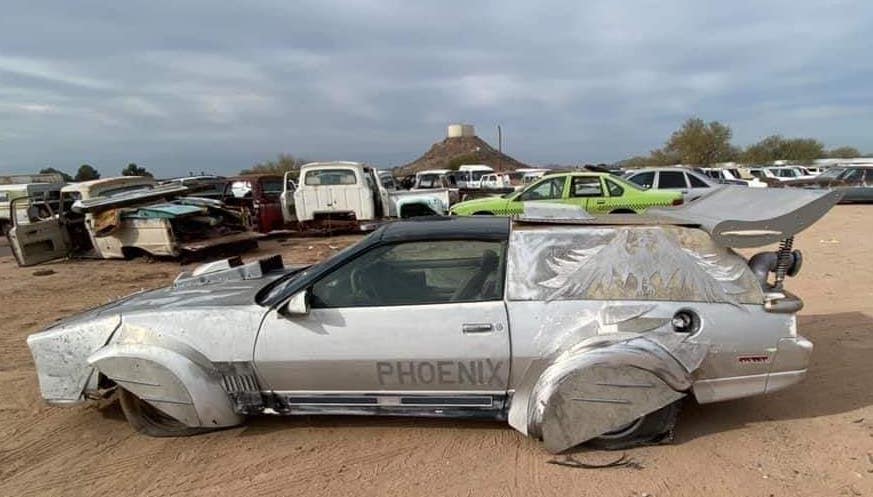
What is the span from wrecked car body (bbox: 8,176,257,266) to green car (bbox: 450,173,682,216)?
231 inches

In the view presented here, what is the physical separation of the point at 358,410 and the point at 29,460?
2104 millimetres

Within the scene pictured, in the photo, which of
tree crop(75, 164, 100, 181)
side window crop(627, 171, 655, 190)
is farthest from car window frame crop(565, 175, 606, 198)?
tree crop(75, 164, 100, 181)

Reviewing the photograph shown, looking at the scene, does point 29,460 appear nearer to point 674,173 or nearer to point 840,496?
point 840,496

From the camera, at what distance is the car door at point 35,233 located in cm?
979

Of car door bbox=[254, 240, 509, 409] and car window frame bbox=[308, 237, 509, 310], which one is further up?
car window frame bbox=[308, 237, 509, 310]

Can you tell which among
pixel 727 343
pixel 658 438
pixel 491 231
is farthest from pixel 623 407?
pixel 491 231

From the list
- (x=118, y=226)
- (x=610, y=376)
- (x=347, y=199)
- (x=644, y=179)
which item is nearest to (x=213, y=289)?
(x=610, y=376)

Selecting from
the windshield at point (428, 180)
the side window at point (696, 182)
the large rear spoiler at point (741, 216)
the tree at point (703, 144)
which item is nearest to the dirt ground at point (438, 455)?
the large rear spoiler at point (741, 216)

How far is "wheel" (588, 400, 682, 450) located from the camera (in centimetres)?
281

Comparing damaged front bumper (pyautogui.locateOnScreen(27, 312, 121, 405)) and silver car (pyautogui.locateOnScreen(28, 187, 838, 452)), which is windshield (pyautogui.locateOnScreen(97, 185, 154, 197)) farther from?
silver car (pyautogui.locateOnScreen(28, 187, 838, 452))

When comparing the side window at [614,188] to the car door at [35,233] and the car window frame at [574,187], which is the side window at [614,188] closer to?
the car window frame at [574,187]

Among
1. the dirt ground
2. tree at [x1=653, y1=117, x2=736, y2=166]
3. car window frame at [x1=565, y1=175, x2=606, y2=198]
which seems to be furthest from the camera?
tree at [x1=653, y1=117, x2=736, y2=166]

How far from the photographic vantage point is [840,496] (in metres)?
2.35

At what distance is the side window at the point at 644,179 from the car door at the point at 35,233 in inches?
584
